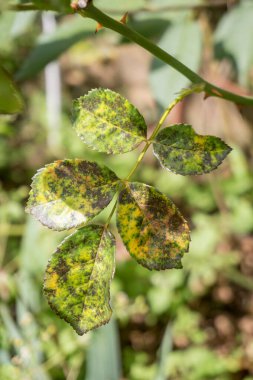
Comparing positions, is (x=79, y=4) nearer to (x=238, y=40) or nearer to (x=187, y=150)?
(x=187, y=150)

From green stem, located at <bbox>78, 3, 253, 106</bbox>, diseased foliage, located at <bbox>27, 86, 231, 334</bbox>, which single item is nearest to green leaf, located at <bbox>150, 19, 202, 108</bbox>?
green stem, located at <bbox>78, 3, 253, 106</bbox>

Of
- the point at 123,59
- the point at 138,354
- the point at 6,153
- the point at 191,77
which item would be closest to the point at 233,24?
the point at 191,77

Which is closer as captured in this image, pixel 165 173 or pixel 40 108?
pixel 165 173

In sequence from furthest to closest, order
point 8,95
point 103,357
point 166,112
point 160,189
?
point 160,189 → point 103,357 → point 166,112 → point 8,95

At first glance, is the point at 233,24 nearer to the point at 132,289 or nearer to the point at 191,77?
the point at 191,77

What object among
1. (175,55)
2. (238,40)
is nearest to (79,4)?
(175,55)

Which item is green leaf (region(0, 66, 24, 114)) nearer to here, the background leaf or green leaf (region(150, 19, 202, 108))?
green leaf (region(150, 19, 202, 108))

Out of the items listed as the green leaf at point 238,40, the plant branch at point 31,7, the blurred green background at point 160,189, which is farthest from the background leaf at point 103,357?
the plant branch at point 31,7
